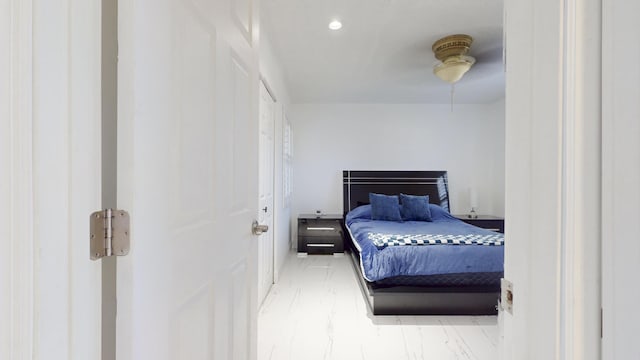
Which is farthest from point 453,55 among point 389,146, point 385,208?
point 389,146

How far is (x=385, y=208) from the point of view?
14.9 ft

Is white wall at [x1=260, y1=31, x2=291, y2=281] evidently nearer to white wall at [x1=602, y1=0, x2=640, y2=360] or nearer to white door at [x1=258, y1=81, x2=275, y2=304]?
white door at [x1=258, y1=81, x2=275, y2=304]

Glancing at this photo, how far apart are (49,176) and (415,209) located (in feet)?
14.7

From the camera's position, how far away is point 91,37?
58 cm

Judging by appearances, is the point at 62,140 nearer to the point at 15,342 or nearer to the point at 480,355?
the point at 15,342

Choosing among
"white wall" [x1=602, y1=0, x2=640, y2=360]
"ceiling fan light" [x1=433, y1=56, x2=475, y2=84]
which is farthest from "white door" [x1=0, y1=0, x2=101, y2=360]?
"ceiling fan light" [x1=433, y1=56, x2=475, y2=84]

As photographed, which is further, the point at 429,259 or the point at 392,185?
the point at 392,185

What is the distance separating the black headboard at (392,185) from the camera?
526cm

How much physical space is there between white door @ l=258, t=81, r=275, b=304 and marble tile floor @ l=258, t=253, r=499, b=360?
0.22m

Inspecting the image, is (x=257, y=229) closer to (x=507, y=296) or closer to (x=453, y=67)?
(x=507, y=296)

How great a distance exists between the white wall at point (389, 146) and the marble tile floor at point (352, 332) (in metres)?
2.37

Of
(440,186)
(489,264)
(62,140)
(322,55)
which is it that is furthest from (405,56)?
(62,140)

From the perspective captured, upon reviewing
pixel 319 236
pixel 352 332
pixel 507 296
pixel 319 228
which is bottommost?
pixel 352 332

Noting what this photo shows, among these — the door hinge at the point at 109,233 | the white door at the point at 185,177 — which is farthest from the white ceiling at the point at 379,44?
the door hinge at the point at 109,233
